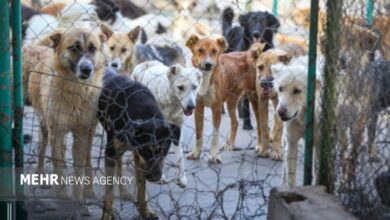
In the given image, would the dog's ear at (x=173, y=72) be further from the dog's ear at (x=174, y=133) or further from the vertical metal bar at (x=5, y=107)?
the vertical metal bar at (x=5, y=107)

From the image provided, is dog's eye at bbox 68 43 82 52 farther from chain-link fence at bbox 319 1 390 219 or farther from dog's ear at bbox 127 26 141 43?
dog's ear at bbox 127 26 141 43

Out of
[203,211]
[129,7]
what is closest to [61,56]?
[203,211]

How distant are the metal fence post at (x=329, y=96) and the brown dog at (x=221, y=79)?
2243 mm

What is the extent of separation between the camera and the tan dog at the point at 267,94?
5324 mm

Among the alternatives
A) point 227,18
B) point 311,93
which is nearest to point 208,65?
point 311,93

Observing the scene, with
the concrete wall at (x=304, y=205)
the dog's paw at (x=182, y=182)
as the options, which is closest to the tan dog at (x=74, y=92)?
the dog's paw at (x=182, y=182)

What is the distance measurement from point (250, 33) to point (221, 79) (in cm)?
165

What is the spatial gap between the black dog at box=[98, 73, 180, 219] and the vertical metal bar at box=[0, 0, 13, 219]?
2.37 ft

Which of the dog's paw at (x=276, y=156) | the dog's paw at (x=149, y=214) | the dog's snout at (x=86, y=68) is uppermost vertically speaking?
the dog's snout at (x=86, y=68)

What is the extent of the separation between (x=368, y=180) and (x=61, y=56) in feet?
6.59

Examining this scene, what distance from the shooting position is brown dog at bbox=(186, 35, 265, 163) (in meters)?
5.56

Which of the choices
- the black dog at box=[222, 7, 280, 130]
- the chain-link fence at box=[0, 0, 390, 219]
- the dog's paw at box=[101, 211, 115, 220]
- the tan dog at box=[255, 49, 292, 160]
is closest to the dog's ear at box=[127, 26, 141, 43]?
the chain-link fence at box=[0, 0, 390, 219]

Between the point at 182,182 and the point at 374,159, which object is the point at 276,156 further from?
the point at 374,159

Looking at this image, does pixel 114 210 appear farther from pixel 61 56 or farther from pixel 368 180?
pixel 368 180
